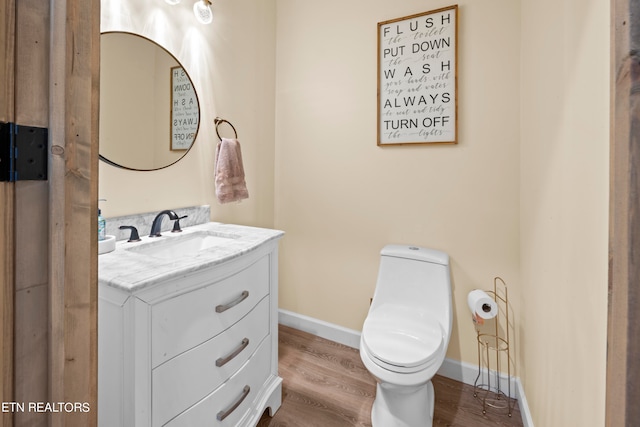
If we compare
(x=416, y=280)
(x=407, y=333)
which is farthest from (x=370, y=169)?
(x=407, y=333)

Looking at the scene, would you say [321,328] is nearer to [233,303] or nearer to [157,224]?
[233,303]

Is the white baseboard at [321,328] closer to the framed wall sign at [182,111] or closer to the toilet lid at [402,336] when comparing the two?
the toilet lid at [402,336]

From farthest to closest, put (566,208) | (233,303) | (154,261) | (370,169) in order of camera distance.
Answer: (370,169) → (233,303) → (154,261) → (566,208)

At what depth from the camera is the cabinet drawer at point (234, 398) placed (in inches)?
38.5

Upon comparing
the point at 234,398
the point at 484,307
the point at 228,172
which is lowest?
the point at 234,398

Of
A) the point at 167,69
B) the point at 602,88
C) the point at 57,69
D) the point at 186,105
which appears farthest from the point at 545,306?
the point at 167,69

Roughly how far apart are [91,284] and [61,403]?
212mm

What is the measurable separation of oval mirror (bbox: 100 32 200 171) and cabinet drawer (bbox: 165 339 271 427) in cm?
106

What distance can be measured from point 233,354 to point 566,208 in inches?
48.9

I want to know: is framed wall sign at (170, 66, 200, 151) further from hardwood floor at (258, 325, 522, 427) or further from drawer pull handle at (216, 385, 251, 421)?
hardwood floor at (258, 325, 522, 427)

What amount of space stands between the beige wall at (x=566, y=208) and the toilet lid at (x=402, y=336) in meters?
0.41

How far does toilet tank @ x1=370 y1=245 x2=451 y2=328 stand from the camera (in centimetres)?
157

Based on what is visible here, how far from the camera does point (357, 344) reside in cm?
199

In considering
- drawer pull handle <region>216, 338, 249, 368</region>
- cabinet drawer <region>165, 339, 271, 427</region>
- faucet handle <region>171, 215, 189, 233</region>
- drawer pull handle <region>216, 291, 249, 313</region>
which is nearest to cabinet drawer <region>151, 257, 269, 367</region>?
drawer pull handle <region>216, 291, 249, 313</region>
